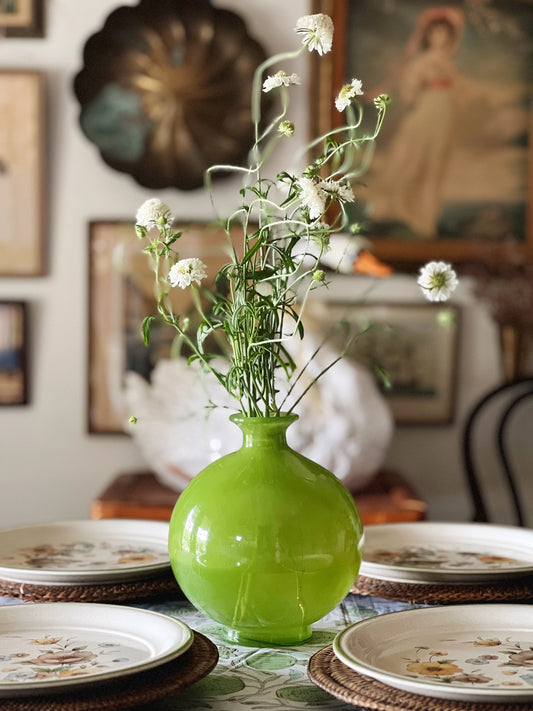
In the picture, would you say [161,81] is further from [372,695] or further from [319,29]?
[372,695]

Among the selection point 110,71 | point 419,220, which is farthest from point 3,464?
point 419,220

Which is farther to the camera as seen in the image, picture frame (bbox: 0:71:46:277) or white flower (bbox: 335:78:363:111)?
picture frame (bbox: 0:71:46:277)

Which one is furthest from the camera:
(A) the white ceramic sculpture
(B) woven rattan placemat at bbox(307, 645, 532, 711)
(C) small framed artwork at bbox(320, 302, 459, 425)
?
(C) small framed artwork at bbox(320, 302, 459, 425)

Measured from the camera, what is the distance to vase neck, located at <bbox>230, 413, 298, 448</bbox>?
946 millimetres

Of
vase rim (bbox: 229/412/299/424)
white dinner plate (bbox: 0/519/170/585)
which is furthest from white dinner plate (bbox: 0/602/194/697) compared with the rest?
vase rim (bbox: 229/412/299/424)

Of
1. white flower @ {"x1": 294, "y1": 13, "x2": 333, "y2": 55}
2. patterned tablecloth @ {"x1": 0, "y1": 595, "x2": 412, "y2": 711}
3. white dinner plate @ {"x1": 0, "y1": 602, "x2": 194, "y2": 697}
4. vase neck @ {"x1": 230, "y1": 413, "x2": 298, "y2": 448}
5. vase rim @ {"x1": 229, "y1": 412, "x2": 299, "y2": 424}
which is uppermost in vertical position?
white flower @ {"x1": 294, "y1": 13, "x2": 333, "y2": 55}

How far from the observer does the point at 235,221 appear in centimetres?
265

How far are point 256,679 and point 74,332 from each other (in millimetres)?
1925

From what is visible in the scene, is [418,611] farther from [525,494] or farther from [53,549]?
[525,494]

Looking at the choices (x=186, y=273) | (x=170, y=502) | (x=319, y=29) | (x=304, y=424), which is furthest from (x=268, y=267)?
(x=170, y=502)

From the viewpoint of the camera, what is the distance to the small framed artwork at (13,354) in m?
2.61

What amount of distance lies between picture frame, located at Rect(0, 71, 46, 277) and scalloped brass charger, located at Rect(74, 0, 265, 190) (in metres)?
0.14

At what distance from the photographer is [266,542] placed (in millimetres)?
888

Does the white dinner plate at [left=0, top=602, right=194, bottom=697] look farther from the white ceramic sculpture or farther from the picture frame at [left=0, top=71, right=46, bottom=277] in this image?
the picture frame at [left=0, top=71, right=46, bottom=277]
